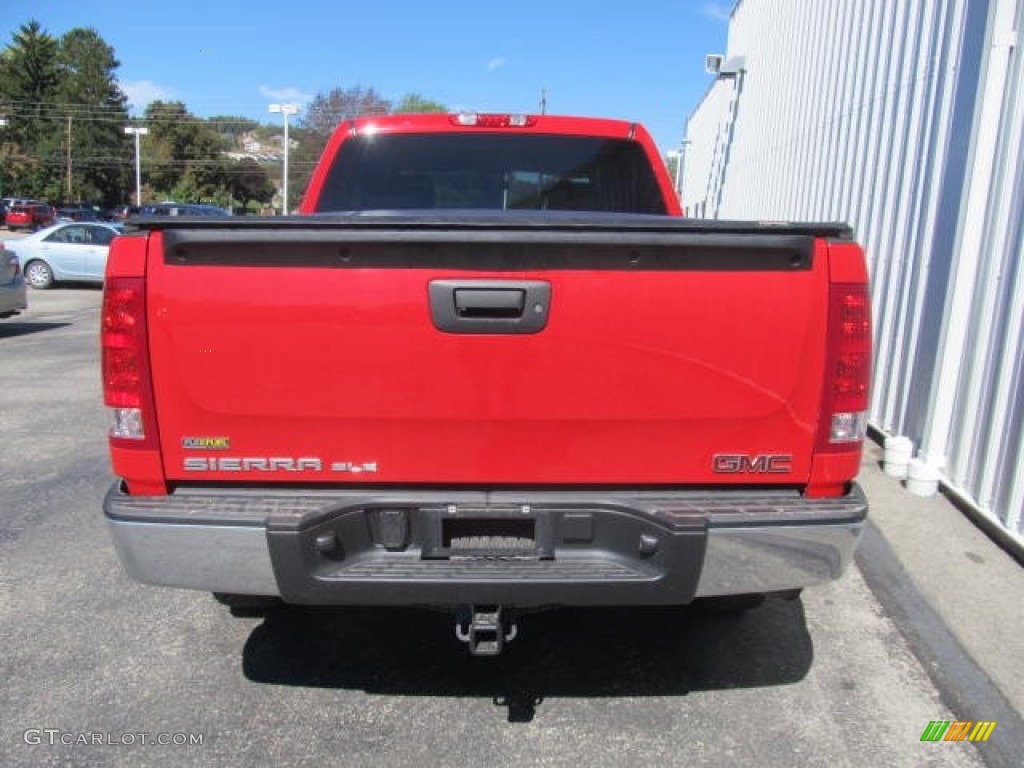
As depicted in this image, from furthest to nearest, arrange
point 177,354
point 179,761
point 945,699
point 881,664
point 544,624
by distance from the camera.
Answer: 1. point 544,624
2. point 881,664
3. point 945,699
4. point 179,761
5. point 177,354

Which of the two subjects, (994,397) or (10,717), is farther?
(994,397)

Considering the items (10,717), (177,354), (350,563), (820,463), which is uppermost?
(177,354)

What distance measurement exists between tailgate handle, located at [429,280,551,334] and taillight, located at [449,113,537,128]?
2104mm

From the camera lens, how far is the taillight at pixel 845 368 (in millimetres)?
2562

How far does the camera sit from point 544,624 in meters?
3.75

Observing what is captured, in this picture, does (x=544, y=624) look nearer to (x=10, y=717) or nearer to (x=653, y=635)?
(x=653, y=635)

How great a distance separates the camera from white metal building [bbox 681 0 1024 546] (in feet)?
15.5

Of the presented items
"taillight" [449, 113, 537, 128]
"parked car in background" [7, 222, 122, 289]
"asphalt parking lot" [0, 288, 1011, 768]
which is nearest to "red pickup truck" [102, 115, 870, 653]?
"asphalt parking lot" [0, 288, 1011, 768]

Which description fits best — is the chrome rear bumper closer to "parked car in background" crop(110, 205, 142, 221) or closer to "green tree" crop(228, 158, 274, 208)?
"parked car in background" crop(110, 205, 142, 221)

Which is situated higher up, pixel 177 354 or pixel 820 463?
pixel 177 354

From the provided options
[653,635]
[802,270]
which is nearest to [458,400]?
[802,270]

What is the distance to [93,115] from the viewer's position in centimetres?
8969

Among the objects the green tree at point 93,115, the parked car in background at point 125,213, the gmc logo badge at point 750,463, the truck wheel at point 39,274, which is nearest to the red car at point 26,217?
the parked car in background at point 125,213

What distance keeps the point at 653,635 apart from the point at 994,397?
254cm
